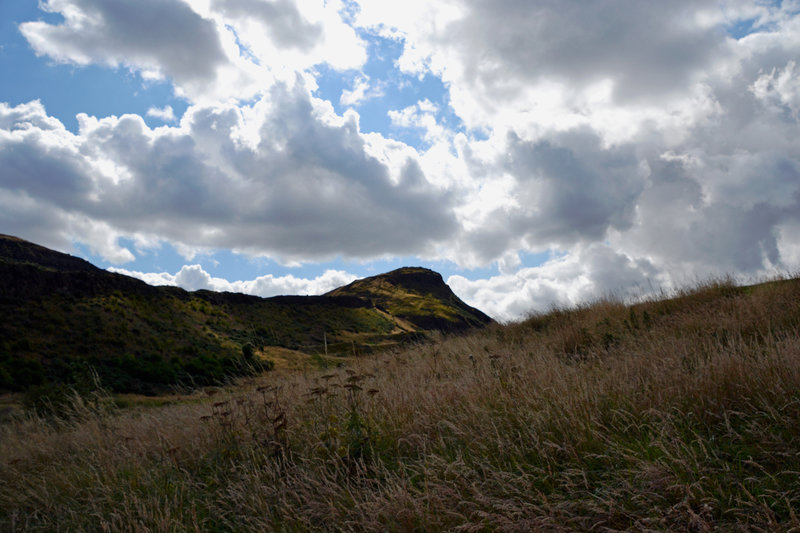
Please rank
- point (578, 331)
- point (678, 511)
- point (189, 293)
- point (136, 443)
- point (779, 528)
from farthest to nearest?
point (189, 293) → point (578, 331) → point (136, 443) → point (678, 511) → point (779, 528)

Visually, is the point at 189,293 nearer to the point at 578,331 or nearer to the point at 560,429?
the point at 578,331

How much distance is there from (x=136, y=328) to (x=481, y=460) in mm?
47777

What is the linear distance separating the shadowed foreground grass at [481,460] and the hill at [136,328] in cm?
471

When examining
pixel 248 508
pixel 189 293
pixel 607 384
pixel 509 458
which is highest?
pixel 189 293

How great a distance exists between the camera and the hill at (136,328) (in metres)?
31.1

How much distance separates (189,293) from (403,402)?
211 ft

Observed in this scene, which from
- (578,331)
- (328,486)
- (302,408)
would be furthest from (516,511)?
(578,331)

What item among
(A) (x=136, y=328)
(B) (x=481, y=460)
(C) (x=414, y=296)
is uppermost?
(C) (x=414, y=296)

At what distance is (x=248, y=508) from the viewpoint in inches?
151

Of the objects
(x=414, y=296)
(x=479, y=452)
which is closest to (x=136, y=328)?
(x=479, y=452)

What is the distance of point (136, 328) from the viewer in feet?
143

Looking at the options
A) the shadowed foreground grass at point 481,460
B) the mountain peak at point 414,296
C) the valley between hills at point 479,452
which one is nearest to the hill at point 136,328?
the valley between hills at point 479,452

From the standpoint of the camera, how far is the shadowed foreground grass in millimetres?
2854

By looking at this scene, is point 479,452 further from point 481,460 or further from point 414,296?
point 414,296
